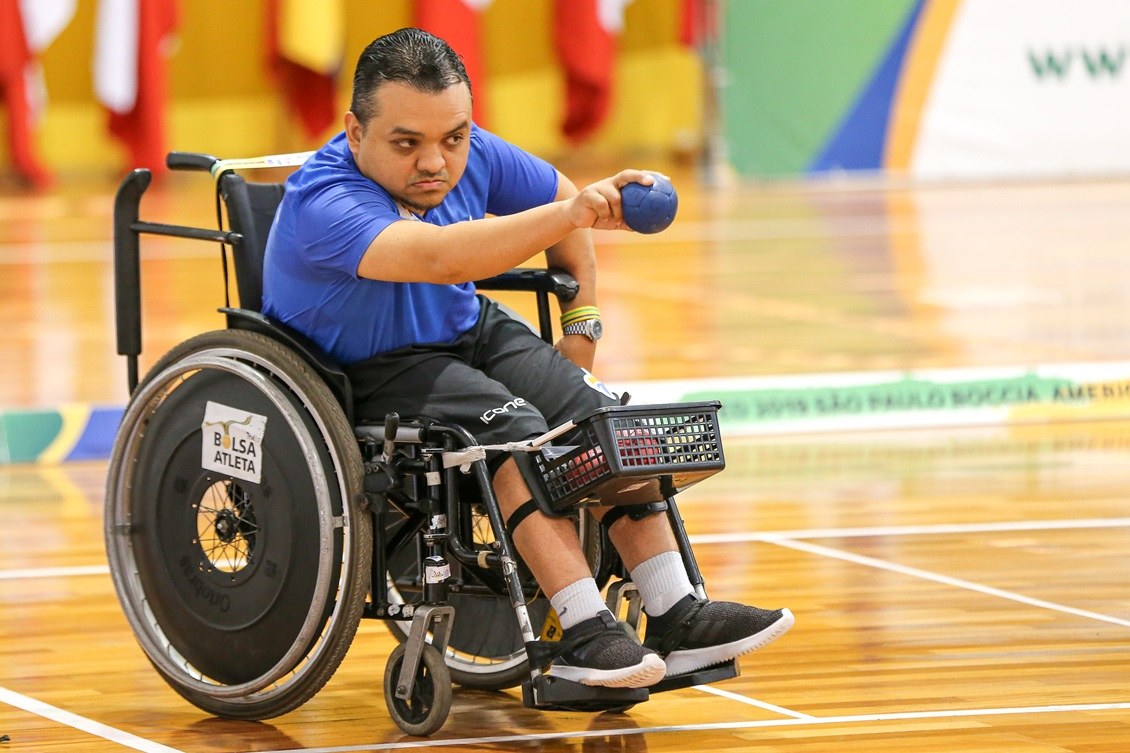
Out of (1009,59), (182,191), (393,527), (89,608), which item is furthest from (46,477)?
(1009,59)

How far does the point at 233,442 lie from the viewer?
8.77ft

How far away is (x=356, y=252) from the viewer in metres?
2.54

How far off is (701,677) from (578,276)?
2.33 feet

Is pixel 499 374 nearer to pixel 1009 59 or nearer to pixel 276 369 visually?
pixel 276 369

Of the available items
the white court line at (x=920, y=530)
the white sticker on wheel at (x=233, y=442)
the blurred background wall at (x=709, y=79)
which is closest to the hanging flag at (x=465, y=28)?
the blurred background wall at (x=709, y=79)

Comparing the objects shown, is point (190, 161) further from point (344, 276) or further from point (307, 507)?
point (307, 507)

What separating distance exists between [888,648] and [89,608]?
150cm

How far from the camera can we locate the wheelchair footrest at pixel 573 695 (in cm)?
246

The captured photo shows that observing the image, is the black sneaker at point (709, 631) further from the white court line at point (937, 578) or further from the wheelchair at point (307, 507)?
the white court line at point (937, 578)

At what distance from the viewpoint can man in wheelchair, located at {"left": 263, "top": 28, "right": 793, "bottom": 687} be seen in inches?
97.3

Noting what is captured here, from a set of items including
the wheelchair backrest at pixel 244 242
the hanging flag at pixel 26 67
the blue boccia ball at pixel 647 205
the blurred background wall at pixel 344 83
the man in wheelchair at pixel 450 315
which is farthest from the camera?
the blurred background wall at pixel 344 83

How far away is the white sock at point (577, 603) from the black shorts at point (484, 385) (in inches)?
8.2

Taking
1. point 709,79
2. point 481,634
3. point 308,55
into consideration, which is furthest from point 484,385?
point 308,55

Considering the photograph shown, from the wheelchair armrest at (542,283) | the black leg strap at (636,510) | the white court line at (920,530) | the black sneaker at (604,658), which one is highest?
the wheelchair armrest at (542,283)
